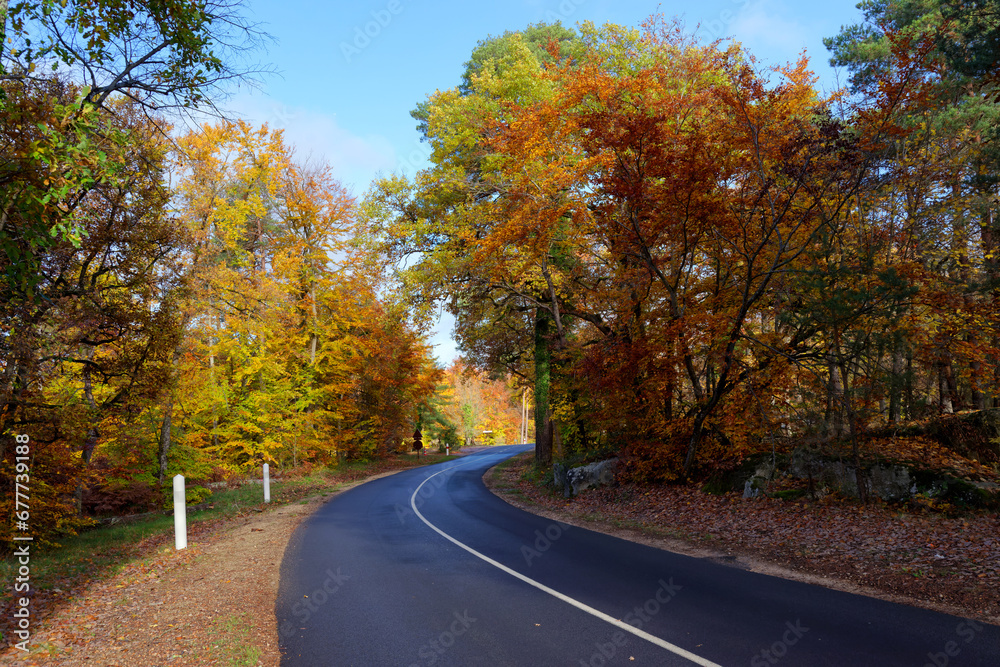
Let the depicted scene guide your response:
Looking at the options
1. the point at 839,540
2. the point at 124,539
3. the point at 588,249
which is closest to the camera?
the point at 839,540

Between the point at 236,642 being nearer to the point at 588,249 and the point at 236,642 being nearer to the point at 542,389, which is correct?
the point at 588,249

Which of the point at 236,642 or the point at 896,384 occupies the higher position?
the point at 896,384

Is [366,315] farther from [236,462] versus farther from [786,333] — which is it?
[786,333]

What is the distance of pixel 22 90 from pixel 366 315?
772 inches

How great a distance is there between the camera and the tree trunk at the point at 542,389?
1944cm

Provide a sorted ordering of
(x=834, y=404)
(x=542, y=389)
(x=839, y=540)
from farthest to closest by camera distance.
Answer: (x=542, y=389), (x=834, y=404), (x=839, y=540)

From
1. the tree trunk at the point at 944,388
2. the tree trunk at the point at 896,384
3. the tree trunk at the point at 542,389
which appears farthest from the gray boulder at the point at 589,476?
the tree trunk at the point at 944,388

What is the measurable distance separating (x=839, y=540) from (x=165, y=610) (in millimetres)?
9272

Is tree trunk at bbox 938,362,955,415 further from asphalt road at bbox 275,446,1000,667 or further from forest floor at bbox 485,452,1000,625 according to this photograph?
asphalt road at bbox 275,446,1000,667

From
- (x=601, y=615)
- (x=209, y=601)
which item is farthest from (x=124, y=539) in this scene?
(x=601, y=615)

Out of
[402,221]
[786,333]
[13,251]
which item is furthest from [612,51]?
[13,251]

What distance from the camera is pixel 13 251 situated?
4.58m

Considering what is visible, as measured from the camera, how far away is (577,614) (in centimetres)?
561

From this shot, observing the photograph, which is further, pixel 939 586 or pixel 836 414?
pixel 836 414
